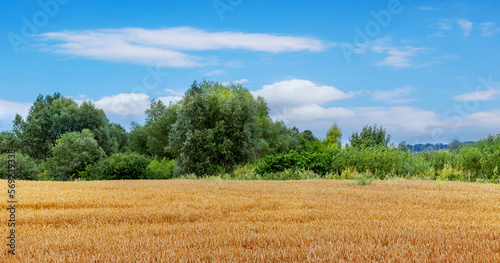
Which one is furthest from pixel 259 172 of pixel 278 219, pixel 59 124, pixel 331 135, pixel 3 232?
pixel 331 135

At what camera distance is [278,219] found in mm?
6137

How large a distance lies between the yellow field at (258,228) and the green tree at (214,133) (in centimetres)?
1952

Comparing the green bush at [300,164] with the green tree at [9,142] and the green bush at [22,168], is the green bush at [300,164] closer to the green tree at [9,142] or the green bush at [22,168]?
the green bush at [22,168]

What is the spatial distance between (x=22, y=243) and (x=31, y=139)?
151 feet

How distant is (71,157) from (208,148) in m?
16.7

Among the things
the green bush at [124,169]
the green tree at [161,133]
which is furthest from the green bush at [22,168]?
the green tree at [161,133]

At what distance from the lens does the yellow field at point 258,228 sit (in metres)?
4.03

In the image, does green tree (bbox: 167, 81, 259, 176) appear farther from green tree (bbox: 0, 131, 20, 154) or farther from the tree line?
green tree (bbox: 0, 131, 20, 154)

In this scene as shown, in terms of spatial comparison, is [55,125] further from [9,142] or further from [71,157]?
[71,157]

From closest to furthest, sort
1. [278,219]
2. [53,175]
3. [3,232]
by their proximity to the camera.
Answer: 1. [3,232]
2. [278,219]
3. [53,175]

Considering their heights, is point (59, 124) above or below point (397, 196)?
above

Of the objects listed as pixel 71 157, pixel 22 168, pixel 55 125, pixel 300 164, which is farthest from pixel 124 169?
pixel 55 125

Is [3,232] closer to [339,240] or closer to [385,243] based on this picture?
[339,240]

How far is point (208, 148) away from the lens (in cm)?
2864
